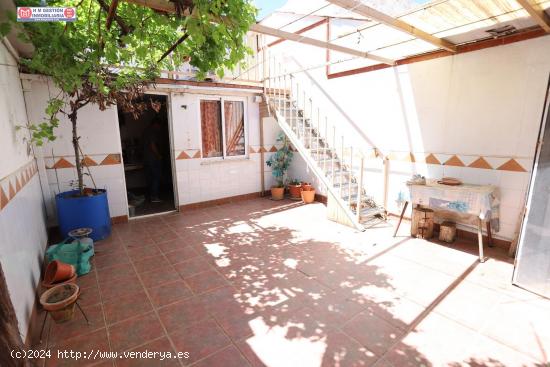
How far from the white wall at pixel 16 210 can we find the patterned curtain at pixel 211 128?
2.91 meters

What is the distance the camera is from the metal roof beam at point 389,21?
237 centimetres

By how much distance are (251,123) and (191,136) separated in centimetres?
146

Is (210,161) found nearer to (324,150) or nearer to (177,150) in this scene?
(177,150)

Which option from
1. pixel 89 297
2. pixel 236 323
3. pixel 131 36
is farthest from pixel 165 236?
pixel 131 36

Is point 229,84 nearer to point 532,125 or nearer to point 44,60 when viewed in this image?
point 44,60

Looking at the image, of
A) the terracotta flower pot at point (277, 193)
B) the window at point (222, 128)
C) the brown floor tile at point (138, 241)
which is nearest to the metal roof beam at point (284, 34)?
the window at point (222, 128)

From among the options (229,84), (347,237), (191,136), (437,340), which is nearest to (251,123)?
(229,84)

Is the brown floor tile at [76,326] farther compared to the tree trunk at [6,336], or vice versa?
the brown floor tile at [76,326]

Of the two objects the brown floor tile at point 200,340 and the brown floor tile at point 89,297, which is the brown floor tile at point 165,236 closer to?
the brown floor tile at point 89,297

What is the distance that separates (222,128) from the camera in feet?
19.6

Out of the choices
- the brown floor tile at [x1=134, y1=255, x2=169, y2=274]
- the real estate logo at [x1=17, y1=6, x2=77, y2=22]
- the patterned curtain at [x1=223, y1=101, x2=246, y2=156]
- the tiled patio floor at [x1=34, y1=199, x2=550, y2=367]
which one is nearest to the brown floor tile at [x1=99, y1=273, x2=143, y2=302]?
the tiled patio floor at [x1=34, y1=199, x2=550, y2=367]

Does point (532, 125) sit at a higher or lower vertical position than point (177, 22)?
lower

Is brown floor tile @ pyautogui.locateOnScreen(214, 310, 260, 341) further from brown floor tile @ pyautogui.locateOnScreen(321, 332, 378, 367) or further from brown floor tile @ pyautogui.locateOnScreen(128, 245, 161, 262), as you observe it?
brown floor tile @ pyautogui.locateOnScreen(128, 245, 161, 262)

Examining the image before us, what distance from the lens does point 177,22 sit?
1878 mm
